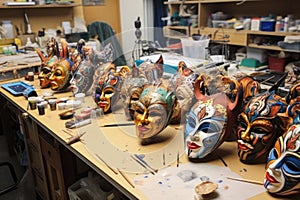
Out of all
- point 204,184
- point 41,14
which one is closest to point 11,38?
point 41,14

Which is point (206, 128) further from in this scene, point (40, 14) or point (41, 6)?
point (40, 14)

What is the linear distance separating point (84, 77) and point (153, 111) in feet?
2.42

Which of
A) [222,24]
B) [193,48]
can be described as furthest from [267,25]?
[193,48]

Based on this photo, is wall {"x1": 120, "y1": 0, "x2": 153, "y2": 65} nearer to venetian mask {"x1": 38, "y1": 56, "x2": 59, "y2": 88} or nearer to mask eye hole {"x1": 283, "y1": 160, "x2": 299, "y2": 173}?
venetian mask {"x1": 38, "y1": 56, "x2": 59, "y2": 88}

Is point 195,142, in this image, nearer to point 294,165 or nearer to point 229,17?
point 294,165

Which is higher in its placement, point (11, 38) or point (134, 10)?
point (134, 10)

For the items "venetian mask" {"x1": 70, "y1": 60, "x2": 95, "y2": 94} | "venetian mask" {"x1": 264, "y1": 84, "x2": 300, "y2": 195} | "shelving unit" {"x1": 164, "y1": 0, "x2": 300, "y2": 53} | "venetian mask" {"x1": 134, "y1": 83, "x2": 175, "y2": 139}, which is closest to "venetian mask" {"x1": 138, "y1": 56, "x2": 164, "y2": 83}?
"venetian mask" {"x1": 134, "y1": 83, "x2": 175, "y2": 139}

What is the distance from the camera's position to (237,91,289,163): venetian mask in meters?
0.92

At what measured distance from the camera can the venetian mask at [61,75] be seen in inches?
71.1

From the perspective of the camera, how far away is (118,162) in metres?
1.08

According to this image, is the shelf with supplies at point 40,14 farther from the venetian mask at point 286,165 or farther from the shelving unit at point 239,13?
the venetian mask at point 286,165

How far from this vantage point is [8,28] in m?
3.41

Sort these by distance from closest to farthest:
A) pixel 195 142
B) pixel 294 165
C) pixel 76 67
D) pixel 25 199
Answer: pixel 294 165 → pixel 195 142 → pixel 76 67 → pixel 25 199

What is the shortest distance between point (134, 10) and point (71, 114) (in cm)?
Answer: 304
